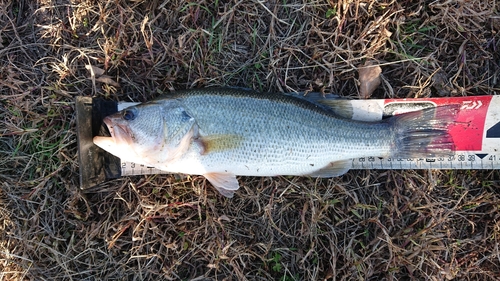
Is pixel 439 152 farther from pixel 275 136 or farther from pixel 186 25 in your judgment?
pixel 186 25

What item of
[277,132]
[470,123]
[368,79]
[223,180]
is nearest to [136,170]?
[223,180]

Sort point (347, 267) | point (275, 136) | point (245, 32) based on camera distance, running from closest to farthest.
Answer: point (275, 136) → point (347, 267) → point (245, 32)

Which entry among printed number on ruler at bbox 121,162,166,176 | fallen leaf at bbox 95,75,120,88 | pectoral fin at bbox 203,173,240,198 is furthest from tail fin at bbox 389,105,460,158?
fallen leaf at bbox 95,75,120,88

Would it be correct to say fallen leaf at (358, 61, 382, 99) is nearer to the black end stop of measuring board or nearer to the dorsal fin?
the dorsal fin

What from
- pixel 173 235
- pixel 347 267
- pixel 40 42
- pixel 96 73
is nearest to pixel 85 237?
pixel 173 235

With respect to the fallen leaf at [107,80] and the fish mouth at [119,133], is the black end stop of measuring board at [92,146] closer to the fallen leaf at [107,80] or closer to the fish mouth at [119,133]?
the fallen leaf at [107,80]

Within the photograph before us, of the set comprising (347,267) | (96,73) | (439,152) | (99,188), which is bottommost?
(347,267)

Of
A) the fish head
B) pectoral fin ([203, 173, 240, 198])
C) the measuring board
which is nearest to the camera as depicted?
the fish head
